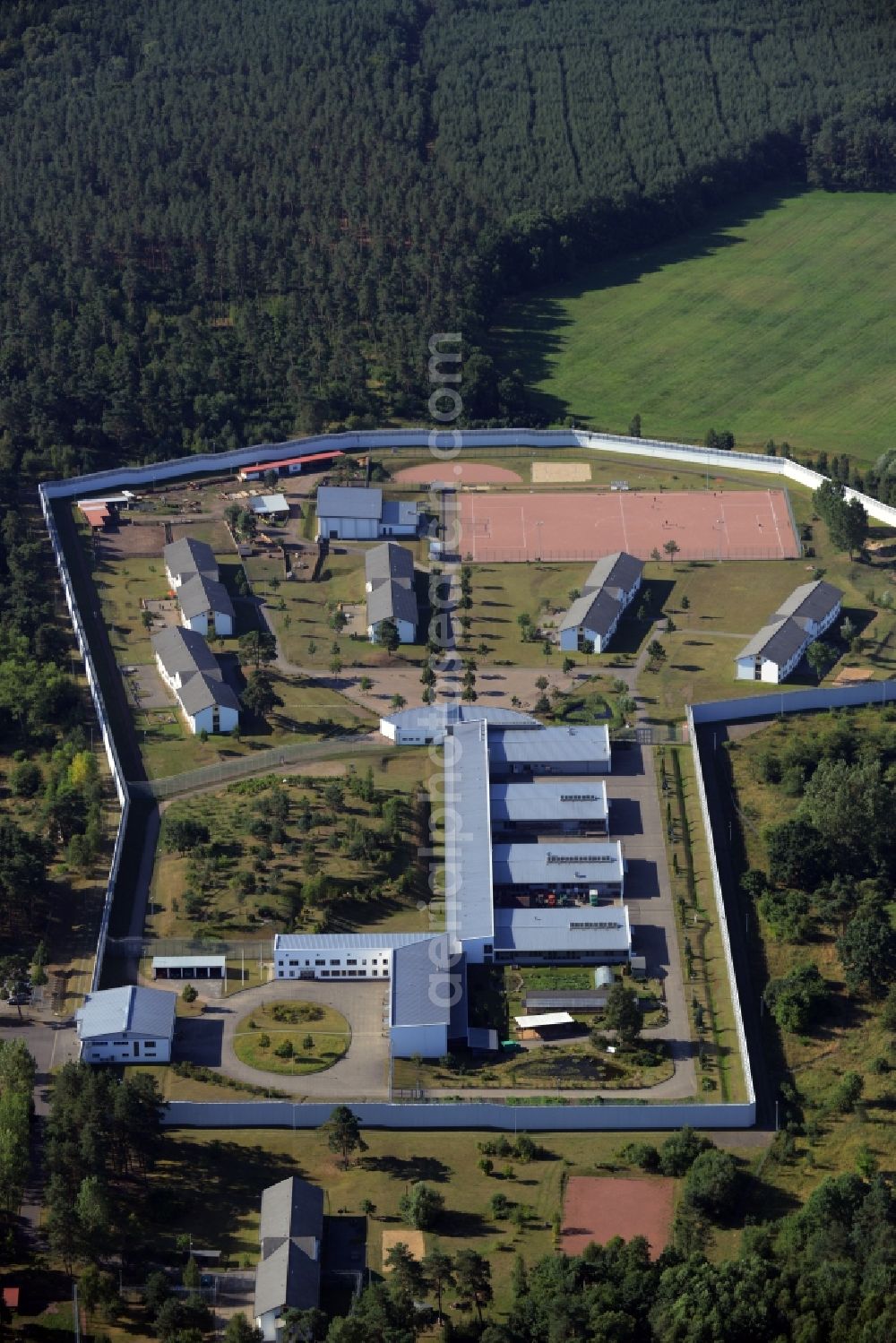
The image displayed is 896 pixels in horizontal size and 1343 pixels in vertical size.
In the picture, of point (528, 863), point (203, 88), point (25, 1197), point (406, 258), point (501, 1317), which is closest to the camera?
point (501, 1317)

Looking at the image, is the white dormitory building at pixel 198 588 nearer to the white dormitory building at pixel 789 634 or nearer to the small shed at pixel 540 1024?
the white dormitory building at pixel 789 634

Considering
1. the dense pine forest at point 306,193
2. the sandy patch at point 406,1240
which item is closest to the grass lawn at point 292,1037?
the sandy patch at point 406,1240

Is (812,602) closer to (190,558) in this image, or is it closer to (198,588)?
(198,588)

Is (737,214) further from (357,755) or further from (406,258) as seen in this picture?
(357,755)

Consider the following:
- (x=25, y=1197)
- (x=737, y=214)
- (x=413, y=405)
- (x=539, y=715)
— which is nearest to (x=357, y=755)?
(x=539, y=715)

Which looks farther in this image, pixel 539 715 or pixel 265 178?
pixel 265 178
